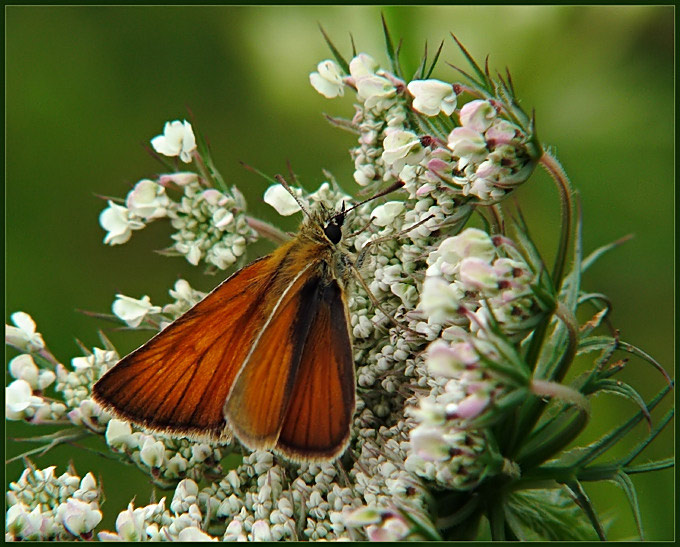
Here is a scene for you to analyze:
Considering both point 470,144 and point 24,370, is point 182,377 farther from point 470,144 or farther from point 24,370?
point 470,144

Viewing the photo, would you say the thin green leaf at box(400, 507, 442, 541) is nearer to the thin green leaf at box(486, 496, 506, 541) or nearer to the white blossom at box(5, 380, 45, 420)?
the thin green leaf at box(486, 496, 506, 541)

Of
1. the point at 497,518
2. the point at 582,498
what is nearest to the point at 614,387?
the point at 582,498

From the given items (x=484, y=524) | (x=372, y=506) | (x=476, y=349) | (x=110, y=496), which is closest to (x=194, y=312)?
(x=372, y=506)

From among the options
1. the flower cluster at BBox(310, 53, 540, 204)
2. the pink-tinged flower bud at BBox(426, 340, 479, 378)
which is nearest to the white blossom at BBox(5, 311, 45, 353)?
the flower cluster at BBox(310, 53, 540, 204)

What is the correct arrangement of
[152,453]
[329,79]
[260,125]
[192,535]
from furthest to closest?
[260,125] → [329,79] → [152,453] → [192,535]

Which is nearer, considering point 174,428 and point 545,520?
point 174,428

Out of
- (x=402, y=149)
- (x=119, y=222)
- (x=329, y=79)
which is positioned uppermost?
(x=329, y=79)

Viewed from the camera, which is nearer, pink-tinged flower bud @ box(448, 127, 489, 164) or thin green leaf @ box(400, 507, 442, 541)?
thin green leaf @ box(400, 507, 442, 541)
